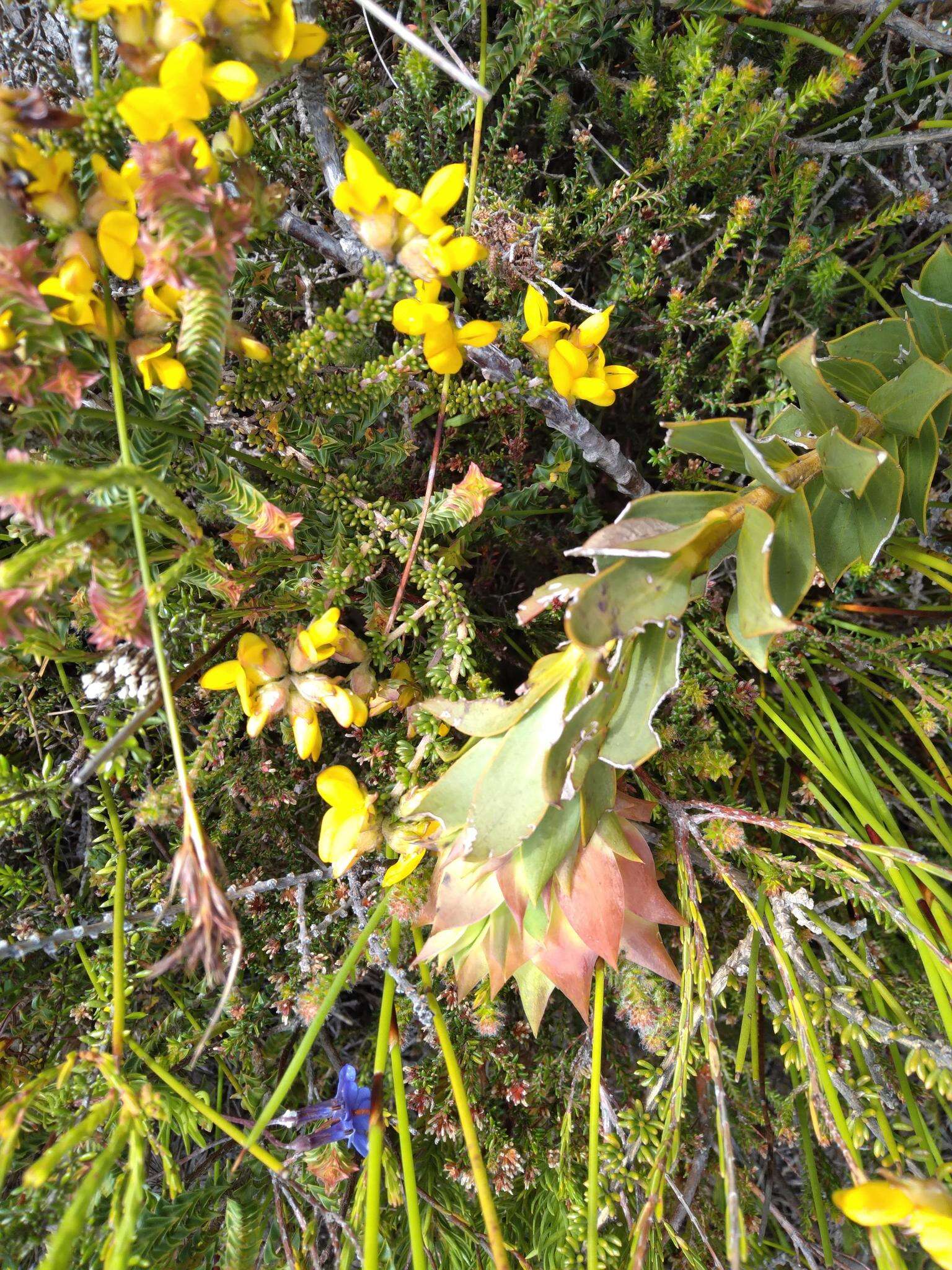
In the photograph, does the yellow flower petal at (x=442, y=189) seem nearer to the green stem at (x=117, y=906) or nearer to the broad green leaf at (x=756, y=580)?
the broad green leaf at (x=756, y=580)

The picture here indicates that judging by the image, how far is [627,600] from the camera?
56cm

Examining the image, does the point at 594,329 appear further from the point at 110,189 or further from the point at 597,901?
the point at 597,901

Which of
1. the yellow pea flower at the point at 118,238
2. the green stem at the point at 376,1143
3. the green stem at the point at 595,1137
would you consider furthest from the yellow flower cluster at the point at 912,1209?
the yellow pea flower at the point at 118,238

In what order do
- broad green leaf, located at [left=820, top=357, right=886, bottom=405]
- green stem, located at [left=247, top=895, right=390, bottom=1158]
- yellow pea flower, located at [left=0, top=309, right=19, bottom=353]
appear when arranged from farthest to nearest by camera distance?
broad green leaf, located at [left=820, top=357, right=886, bottom=405], green stem, located at [left=247, top=895, right=390, bottom=1158], yellow pea flower, located at [left=0, top=309, right=19, bottom=353]

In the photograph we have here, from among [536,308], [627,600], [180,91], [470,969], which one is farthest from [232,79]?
[470,969]

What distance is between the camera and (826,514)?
2.36 feet

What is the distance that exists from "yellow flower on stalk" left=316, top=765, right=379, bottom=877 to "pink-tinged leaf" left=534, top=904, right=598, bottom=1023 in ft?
0.66

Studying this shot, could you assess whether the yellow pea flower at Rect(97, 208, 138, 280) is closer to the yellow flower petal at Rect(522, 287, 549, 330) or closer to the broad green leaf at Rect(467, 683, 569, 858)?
the yellow flower petal at Rect(522, 287, 549, 330)

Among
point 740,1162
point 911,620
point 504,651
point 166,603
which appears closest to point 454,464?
point 504,651

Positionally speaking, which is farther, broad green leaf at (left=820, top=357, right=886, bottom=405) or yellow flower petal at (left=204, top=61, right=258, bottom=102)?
broad green leaf at (left=820, top=357, right=886, bottom=405)

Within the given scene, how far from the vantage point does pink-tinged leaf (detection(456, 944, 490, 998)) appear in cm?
76

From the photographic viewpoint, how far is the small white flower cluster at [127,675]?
0.54 meters

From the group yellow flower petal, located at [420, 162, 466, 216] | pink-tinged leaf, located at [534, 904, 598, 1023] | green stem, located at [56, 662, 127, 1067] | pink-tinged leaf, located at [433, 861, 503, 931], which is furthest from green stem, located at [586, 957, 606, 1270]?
yellow flower petal, located at [420, 162, 466, 216]

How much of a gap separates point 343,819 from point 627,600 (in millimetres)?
349
